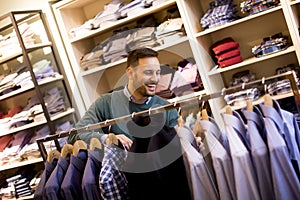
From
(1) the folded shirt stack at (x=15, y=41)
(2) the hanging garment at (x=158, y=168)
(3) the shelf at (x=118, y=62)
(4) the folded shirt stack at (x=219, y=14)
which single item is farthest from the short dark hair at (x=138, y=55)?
(2) the hanging garment at (x=158, y=168)

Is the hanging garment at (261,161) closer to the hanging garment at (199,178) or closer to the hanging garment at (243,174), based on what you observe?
the hanging garment at (243,174)

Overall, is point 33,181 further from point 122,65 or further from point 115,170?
point 115,170

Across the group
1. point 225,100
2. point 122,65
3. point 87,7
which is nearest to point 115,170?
point 225,100

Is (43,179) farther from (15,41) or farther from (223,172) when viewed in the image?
(15,41)

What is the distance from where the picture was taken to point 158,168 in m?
1.37

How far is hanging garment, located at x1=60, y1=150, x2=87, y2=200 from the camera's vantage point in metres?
1.55

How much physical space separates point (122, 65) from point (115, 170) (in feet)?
5.76

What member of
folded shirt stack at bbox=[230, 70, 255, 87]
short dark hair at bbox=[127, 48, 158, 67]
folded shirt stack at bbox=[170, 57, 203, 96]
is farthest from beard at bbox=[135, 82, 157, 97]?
folded shirt stack at bbox=[230, 70, 255, 87]

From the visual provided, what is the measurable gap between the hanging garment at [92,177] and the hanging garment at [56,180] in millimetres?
151

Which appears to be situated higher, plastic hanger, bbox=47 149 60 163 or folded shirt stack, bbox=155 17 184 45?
folded shirt stack, bbox=155 17 184 45

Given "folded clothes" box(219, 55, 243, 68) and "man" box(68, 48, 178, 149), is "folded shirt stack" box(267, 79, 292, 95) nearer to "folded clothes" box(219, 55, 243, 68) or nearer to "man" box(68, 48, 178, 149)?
"folded clothes" box(219, 55, 243, 68)

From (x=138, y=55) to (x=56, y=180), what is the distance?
3.83 feet

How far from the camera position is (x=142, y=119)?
1566 mm

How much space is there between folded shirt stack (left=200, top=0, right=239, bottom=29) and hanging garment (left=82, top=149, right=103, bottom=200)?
4.61ft
